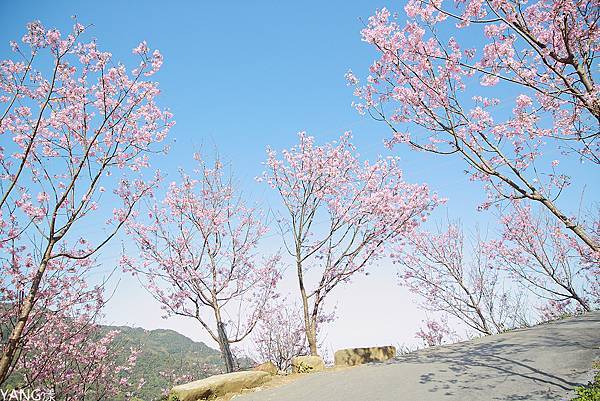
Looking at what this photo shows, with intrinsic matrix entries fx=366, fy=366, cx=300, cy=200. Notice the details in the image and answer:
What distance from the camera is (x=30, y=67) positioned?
5957mm

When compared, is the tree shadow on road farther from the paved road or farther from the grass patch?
the grass patch

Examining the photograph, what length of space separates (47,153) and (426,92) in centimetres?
697

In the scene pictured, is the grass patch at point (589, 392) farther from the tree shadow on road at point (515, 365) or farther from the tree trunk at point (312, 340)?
the tree trunk at point (312, 340)

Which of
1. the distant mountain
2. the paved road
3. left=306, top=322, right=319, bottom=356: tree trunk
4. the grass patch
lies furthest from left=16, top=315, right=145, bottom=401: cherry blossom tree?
the grass patch

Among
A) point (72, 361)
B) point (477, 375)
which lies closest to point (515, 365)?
point (477, 375)

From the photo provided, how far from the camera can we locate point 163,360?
37.9m

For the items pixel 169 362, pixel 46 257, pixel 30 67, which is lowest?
pixel 169 362

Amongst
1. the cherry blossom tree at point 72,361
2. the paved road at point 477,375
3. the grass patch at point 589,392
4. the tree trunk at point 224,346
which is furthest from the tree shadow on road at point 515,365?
the cherry blossom tree at point 72,361

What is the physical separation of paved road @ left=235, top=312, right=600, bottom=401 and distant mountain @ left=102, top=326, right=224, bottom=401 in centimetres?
627

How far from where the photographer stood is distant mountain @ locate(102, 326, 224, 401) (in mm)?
23556

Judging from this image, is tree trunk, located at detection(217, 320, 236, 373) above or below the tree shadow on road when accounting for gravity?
above

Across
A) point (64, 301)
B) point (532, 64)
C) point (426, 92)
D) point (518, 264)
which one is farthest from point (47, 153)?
point (518, 264)

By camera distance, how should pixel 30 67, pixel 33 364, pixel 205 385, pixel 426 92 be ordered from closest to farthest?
pixel 30 67, pixel 426 92, pixel 205 385, pixel 33 364

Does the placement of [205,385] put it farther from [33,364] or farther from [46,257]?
[33,364]
